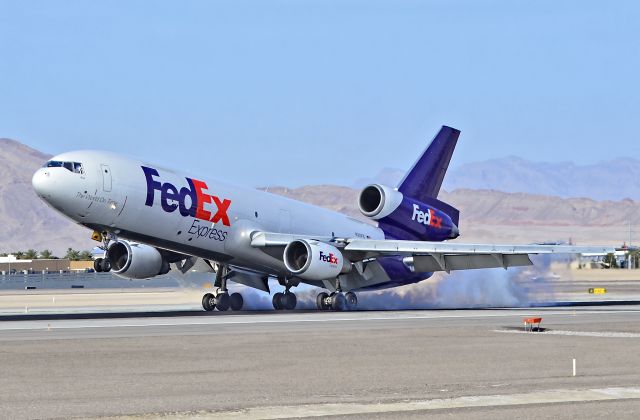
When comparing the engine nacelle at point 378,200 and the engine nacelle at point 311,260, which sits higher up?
the engine nacelle at point 378,200

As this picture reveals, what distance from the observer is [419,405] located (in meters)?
17.9

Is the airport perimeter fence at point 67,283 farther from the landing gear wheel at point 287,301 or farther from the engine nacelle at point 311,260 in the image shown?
the engine nacelle at point 311,260

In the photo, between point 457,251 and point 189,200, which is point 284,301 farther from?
point 189,200

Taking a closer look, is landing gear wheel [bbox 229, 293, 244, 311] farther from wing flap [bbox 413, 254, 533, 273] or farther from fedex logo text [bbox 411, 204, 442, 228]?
fedex logo text [bbox 411, 204, 442, 228]

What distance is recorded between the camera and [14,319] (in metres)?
41.8

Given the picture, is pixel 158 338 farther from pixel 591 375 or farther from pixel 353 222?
pixel 353 222

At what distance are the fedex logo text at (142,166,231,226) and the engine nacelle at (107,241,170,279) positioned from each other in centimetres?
410

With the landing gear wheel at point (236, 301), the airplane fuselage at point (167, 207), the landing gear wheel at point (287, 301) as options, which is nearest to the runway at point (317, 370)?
the airplane fuselage at point (167, 207)

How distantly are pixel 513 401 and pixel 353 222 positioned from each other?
1451 inches

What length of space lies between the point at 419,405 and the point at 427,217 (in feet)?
126

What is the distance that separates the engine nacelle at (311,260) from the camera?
153 feet

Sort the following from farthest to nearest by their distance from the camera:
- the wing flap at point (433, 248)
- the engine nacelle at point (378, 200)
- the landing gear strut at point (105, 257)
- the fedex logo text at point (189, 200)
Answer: the engine nacelle at point (378, 200), the wing flap at point (433, 248), the fedex logo text at point (189, 200), the landing gear strut at point (105, 257)

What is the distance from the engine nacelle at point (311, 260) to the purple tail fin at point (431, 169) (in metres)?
9.20

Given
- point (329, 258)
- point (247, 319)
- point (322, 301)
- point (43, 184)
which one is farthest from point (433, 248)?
point (43, 184)
